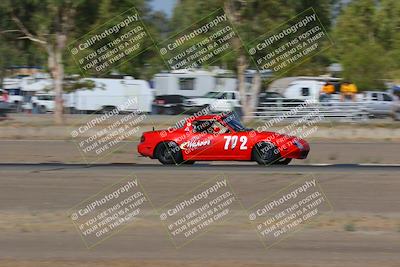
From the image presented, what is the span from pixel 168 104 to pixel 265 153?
1072 inches

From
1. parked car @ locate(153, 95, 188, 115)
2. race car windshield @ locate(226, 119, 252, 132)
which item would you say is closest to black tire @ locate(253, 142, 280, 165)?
race car windshield @ locate(226, 119, 252, 132)

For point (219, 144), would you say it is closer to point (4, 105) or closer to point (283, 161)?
point (283, 161)

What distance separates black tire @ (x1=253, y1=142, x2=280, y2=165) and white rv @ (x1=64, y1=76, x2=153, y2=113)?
19726 millimetres

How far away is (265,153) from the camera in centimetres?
1880

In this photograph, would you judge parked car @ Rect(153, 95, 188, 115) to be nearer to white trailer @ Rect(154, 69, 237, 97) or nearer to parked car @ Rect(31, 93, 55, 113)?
white trailer @ Rect(154, 69, 237, 97)

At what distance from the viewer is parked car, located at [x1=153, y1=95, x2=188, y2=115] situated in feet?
148

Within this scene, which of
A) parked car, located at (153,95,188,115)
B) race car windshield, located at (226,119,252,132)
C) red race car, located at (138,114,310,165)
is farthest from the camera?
parked car, located at (153,95,188,115)

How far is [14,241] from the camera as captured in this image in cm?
1054

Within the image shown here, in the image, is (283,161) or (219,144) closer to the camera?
(219,144)

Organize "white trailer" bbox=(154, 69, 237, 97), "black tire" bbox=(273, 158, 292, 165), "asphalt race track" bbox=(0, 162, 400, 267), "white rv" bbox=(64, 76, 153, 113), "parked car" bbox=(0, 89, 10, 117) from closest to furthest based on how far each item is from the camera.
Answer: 1. "asphalt race track" bbox=(0, 162, 400, 267)
2. "black tire" bbox=(273, 158, 292, 165)
3. "parked car" bbox=(0, 89, 10, 117)
4. "white rv" bbox=(64, 76, 153, 113)
5. "white trailer" bbox=(154, 69, 237, 97)

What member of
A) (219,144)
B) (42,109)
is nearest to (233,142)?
(219,144)

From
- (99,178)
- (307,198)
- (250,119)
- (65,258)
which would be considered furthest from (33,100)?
(65,258)

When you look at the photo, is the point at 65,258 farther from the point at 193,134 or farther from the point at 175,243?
the point at 193,134

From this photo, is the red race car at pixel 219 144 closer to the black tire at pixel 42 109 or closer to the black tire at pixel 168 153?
the black tire at pixel 168 153
